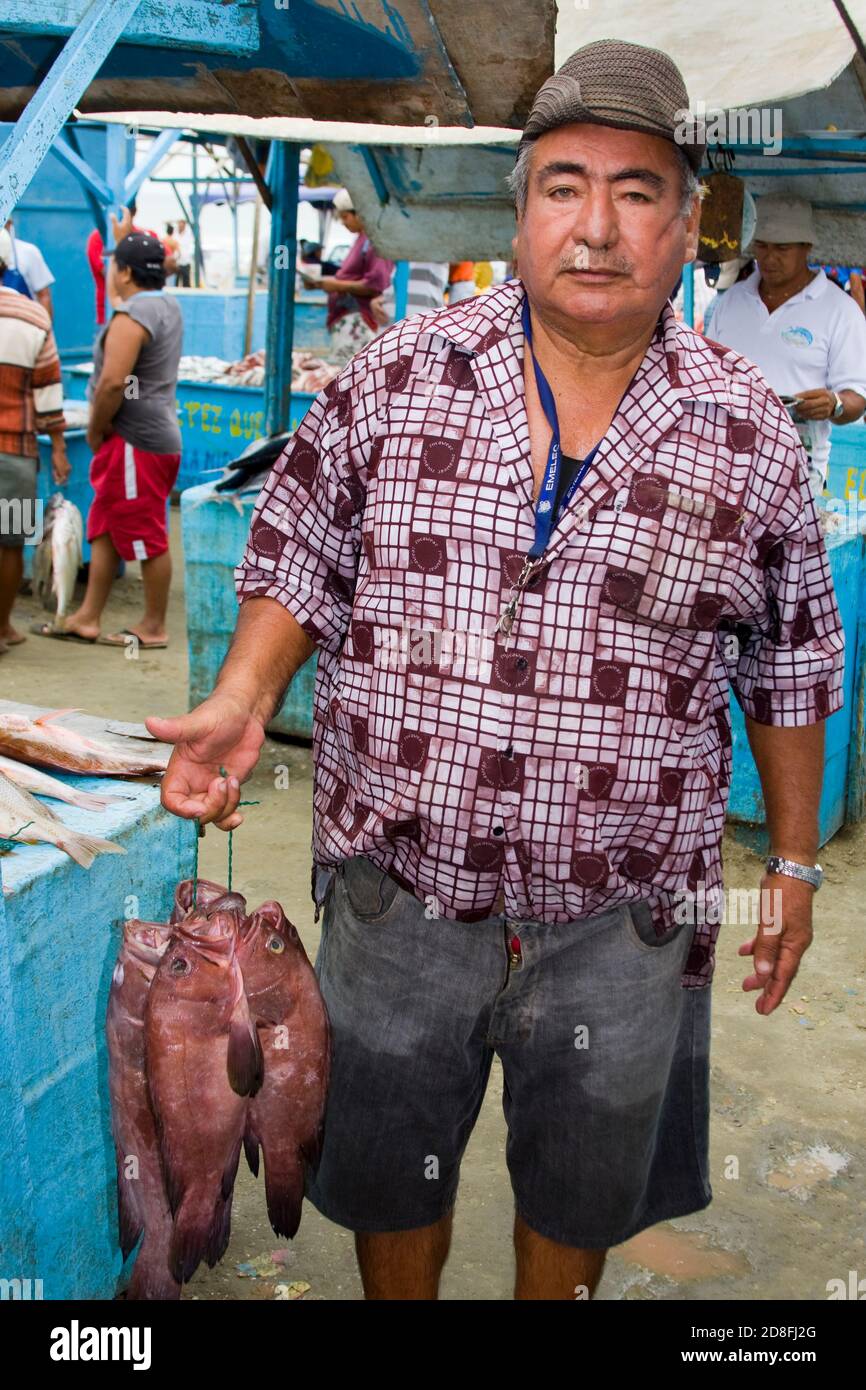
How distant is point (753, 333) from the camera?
21.0ft

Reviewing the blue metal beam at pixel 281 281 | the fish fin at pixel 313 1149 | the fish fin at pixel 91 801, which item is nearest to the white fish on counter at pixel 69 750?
the fish fin at pixel 91 801

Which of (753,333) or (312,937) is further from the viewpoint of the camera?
(753,333)

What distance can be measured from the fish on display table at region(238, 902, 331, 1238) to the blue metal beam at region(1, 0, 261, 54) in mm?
1514

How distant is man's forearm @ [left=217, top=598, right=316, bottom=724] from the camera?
2.20 metres

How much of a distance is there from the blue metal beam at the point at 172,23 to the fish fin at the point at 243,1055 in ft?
5.39

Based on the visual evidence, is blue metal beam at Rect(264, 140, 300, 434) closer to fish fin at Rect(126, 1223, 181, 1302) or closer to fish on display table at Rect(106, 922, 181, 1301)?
fish on display table at Rect(106, 922, 181, 1301)

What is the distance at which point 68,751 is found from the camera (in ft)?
9.37

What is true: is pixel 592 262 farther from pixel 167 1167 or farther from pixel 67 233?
pixel 67 233

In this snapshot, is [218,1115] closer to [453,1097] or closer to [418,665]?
[453,1097]

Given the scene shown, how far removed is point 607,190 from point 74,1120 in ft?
6.42

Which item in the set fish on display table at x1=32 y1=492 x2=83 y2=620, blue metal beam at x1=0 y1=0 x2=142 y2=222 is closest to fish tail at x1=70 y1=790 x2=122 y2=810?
blue metal beam at x1=0 y1=0 x2=142 y2=222

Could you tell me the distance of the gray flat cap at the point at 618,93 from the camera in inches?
82.6

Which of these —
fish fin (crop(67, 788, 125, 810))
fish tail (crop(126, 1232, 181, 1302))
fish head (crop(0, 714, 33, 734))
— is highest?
fish head (crop(0, 714, 33, 734))

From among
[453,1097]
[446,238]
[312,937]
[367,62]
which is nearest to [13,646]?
[446,238]
